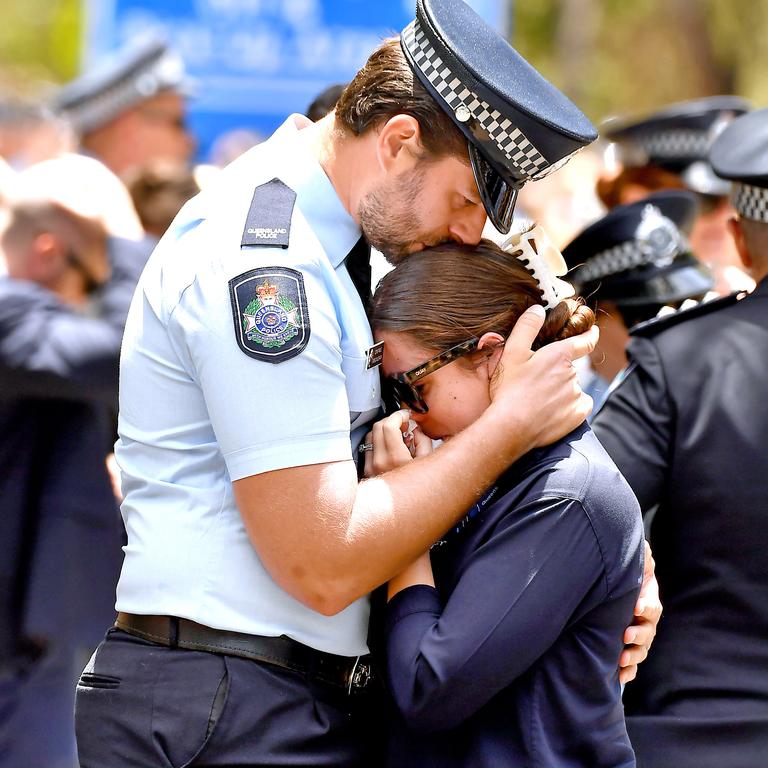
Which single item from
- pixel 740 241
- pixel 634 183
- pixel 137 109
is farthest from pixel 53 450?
pixel 634 183

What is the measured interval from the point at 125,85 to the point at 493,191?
4.15m

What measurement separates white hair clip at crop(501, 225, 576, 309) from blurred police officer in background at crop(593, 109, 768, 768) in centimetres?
56

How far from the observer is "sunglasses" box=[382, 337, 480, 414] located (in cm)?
228

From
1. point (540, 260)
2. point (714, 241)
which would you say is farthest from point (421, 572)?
point (714, 241)

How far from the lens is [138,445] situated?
2250 mm

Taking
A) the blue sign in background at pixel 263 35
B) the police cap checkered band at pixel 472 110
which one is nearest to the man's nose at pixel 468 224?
the police cap checkered band at pixel 472 110

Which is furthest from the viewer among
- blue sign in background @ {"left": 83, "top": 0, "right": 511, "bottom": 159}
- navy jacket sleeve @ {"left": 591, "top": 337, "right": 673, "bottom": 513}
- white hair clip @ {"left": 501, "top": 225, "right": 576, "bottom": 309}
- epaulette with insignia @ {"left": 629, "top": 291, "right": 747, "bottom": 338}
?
A: blue sign in background @ {"left": 83, "top": 0, "right": 511, "bottom": 159}

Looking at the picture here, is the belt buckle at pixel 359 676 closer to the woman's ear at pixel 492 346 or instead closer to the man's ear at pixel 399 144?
the woman's ear at pixel 492 346

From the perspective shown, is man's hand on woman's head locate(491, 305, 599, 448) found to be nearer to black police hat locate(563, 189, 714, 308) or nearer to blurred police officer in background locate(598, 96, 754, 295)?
black police hat locate(563, 189, 714, 308)

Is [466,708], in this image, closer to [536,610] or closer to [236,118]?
[536,610]

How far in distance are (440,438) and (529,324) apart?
30cm

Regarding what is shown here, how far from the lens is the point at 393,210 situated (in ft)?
7.52

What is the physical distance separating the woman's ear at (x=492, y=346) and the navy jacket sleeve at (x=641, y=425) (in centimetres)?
59

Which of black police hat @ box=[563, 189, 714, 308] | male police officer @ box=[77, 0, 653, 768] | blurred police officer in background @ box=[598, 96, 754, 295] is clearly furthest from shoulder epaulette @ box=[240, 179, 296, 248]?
blurred police officer in background @ box=[598, 96, 754, 295]
